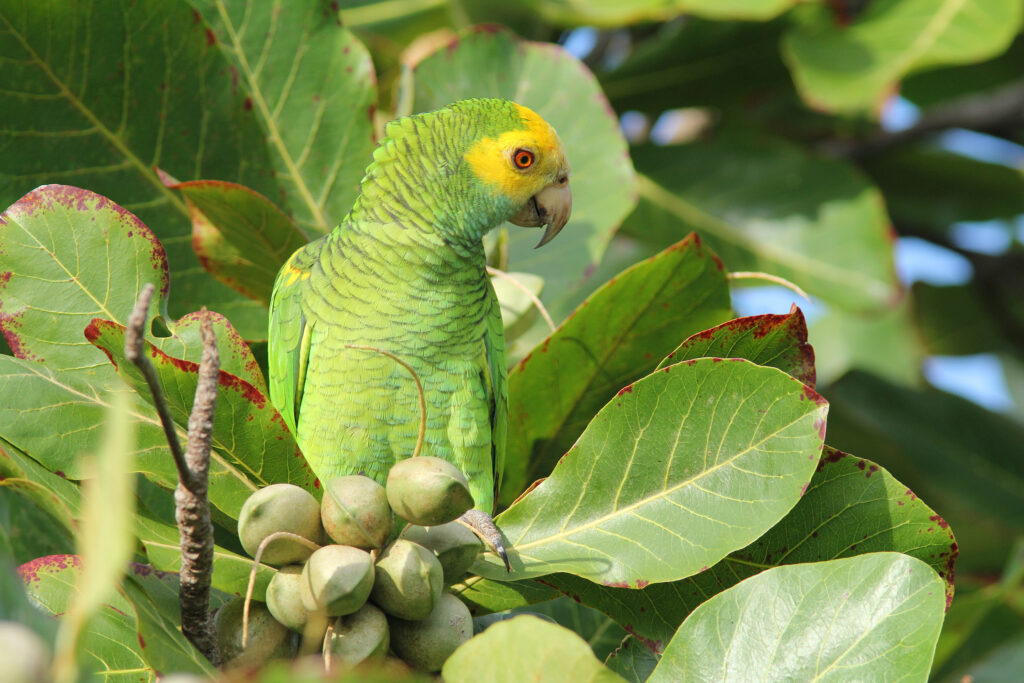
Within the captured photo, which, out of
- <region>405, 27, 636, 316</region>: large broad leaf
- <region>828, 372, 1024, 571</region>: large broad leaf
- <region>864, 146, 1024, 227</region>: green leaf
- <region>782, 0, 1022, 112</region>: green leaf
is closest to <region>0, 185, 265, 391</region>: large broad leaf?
<region>405, 27, 636, 316</region>: large broad leaf

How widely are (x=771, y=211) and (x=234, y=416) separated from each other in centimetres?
202

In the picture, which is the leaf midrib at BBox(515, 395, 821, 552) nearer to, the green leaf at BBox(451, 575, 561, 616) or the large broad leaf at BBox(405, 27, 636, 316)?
the green leaf at BBox(451, 575, 561, 616)

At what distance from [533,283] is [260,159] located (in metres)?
0.57

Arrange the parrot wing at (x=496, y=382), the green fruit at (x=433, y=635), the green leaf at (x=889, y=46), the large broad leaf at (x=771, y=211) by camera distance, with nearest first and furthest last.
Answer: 1. the green fruit at (x=433, y=635)
2. the parrot wing at (x=496, y=382)
3. the green leaf at (x=889, y=46)
4. the large broad leaf at (x=771, y=211)

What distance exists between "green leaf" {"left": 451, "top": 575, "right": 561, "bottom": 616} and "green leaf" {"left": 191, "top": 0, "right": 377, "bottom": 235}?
0.89m

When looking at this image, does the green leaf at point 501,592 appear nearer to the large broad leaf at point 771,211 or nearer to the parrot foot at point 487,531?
the parrot foot at point 487,531

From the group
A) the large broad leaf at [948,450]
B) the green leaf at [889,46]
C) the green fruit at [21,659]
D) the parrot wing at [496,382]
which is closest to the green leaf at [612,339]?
the parrot wing at [496,382]

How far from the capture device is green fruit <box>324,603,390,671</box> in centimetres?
93

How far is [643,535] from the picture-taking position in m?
1.08

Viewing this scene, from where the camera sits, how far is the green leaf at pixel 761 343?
1.20 meters

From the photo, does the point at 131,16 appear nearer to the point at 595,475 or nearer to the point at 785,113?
the point at 595,475

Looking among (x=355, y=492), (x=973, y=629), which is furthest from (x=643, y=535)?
(x=973, y=629)

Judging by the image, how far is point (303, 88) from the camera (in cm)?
170

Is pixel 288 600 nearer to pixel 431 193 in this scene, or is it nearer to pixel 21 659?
pixel 21 659
